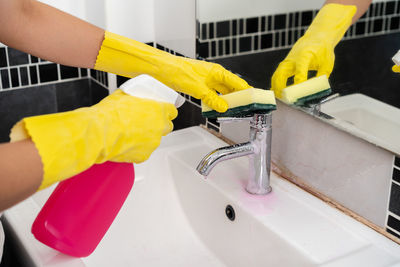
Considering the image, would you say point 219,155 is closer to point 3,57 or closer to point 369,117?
point 369,117

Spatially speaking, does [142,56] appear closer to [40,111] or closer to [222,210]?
[222,210]

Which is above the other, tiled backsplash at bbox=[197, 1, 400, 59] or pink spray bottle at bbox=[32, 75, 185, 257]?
tiled backsplash at bbox=[197, 1, 400, 59]

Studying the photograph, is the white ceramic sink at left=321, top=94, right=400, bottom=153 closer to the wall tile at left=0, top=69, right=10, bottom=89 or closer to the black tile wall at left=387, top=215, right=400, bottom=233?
the black tile wall at left=387, top=215, right=400, bottom=233

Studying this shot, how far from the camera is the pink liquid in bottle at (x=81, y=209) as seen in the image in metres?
0.87

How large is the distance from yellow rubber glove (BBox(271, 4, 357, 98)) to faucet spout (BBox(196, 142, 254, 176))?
0.15 m

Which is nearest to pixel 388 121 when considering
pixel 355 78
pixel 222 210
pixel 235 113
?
pixel 355 78

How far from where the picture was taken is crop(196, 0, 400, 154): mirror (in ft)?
3.07

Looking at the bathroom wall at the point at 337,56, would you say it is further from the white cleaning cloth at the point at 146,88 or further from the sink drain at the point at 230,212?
the white cleaning cloth at the point at 146,88

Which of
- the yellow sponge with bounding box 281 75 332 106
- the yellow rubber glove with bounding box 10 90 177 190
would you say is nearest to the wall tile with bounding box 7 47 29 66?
the yellow rubber glove with bounding box 10 90 177 190

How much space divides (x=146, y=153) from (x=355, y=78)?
46 centimetres

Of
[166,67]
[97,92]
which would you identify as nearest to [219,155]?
[166,67]

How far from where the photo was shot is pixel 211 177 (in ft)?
3.72

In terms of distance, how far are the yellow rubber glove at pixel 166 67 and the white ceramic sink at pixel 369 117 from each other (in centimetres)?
19

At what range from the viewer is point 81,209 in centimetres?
88
